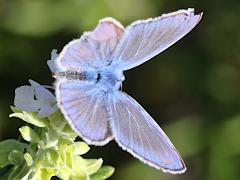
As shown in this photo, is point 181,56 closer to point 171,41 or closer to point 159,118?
point 159,118

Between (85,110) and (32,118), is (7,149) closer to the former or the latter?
(32,118)

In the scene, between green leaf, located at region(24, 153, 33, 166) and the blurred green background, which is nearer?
green leaf, located at region(24, 153, 33, 166)

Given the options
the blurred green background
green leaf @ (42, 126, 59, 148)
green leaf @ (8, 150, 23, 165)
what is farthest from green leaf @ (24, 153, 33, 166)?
the blurred green background

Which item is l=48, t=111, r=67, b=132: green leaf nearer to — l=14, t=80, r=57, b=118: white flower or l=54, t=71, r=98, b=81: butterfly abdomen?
l=14, t=80, r=57, b=118: white flower

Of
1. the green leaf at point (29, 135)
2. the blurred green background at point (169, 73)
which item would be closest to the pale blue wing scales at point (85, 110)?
the green leaf at point (29, 135)

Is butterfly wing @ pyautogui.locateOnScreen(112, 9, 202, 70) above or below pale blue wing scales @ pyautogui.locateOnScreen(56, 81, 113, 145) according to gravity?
above

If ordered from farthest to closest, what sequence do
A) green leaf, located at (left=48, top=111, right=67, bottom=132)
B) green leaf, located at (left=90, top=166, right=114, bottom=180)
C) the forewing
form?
green leaf, located at (left=90, top=166, right=114, bottom=180)
green leaf, located at (left=48, top=111, right=67, bottom=132)
the forewing

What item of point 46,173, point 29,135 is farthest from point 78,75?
point 46,173

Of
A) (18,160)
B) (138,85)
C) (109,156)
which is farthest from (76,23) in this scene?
(18,160)
